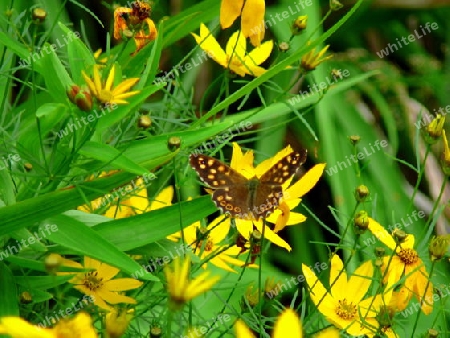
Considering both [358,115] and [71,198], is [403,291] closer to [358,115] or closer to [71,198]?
[71,198]

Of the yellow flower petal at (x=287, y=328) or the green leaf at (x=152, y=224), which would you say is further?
the green leaf at (x=152, y=224)

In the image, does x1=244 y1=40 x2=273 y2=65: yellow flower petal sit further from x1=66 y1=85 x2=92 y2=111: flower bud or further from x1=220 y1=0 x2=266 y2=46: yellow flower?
x1=66 y1=85 x2=92 y2=111: flower bud

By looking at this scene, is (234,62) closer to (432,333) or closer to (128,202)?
(128,202)

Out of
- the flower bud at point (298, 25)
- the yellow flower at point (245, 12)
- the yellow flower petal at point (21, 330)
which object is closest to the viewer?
the yellow flower petal at point (21, 330)

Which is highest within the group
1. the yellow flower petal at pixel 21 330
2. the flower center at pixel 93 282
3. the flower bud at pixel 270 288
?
the yellow flower petal at pixel 21 330

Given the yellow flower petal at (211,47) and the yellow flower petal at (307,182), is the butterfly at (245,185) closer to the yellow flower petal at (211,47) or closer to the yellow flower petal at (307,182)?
the yellow flower petal at (307,182)

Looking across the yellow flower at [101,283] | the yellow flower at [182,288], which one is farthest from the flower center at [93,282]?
the yellow flower at [182,288]

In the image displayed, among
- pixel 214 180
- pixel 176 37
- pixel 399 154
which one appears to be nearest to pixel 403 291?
pixel 214 180
